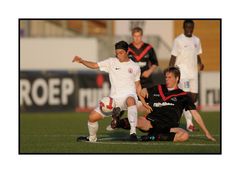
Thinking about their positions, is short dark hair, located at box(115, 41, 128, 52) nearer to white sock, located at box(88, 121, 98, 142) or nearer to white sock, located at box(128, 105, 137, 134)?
white sock, located at box(128, 105, 137, 134)

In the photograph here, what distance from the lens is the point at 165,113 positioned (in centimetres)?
1580

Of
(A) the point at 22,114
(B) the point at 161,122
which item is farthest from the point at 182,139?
(A) the point at 22,114

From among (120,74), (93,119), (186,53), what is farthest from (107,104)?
(186,53)

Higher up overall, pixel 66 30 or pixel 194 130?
pixel 66 30

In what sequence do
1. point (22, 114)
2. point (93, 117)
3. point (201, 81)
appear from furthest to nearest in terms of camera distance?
point (201, 81) < point (22, 114) < point (93, 117)

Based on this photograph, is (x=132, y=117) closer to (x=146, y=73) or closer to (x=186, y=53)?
(x=146, y=73)

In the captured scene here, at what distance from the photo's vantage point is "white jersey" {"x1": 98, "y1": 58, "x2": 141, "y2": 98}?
1569 cm

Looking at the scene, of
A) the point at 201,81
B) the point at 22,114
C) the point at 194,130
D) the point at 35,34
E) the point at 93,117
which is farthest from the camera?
the point at 35,34

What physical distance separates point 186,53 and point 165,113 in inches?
152

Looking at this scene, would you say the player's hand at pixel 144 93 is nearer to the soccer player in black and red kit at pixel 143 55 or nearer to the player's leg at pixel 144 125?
the player's leg at pixel 144 125

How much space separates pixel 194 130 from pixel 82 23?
19.3 m

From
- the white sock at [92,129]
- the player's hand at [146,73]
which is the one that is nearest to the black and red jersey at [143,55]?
the player's hand at [146,73]

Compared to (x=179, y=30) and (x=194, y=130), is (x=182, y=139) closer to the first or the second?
(x=194, y=130)

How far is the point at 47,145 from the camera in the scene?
1569 centimetres
